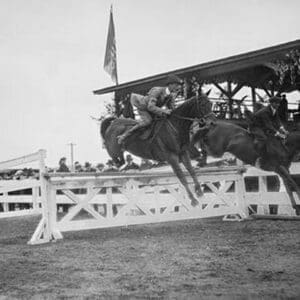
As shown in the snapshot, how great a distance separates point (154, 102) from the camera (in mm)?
5680

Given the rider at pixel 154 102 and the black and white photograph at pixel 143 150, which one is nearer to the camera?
the black and white photograph at pixel 143 150

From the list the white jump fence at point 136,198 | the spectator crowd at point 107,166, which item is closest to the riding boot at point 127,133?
the spectator crowd at point 107,166

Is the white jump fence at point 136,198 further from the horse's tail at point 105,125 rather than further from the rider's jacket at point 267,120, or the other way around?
the rider's jacket at point 267,120

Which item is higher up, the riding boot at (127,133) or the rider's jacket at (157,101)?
the rider's jacket at (157,101)

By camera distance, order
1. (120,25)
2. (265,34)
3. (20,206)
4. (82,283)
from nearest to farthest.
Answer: (82,283) < (265,34) < (120,25) < (20,206)

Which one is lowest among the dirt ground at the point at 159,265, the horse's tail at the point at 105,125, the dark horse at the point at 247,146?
the dirt ground at the point at 159,265

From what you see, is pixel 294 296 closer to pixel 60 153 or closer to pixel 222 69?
pixel 60 153

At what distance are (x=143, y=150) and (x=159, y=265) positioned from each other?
1761 millimetres

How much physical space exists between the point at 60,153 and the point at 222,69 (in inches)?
164

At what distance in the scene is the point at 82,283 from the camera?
3.85 m

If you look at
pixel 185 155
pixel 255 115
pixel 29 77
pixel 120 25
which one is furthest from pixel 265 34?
pixel 29 77

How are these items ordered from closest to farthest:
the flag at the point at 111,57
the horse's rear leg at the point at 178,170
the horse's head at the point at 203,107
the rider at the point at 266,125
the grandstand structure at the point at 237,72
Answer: the horse's head at the point at 203,107 < the horse's rear leg at the point at 178,170 < the rider at the point at 266,125 < the flag at the point at 111,57 < the grandstand structure at the point at 237,72

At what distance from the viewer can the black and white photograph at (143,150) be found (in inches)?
161

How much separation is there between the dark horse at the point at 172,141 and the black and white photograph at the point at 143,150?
0.05 ft
